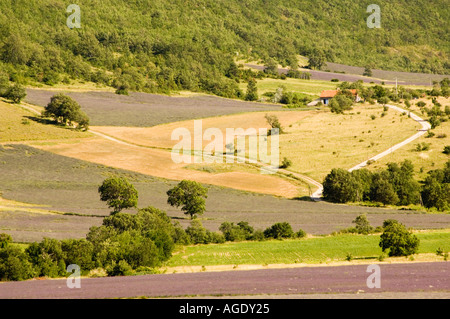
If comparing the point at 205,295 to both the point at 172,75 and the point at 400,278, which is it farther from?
the point at 172,75

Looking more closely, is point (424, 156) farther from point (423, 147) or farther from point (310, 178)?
point (310, 178)

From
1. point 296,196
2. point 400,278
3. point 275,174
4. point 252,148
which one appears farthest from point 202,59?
point 400,278

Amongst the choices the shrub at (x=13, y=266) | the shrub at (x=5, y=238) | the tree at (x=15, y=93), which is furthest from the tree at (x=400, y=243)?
the tree at (x=15, y=93)

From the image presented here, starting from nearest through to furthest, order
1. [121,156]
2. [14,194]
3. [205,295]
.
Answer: [205,295]
[14,194]
[121,156]

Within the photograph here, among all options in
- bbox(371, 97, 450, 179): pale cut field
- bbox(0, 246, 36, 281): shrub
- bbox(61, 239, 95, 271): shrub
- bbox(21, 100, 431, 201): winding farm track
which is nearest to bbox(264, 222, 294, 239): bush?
bbox(61, 239, 95, 271): shrub

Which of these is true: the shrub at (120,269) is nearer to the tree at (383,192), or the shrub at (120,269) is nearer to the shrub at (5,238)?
the shrub at (5,238)

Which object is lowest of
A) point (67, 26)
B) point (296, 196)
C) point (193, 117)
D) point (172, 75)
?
point (296, 196)
